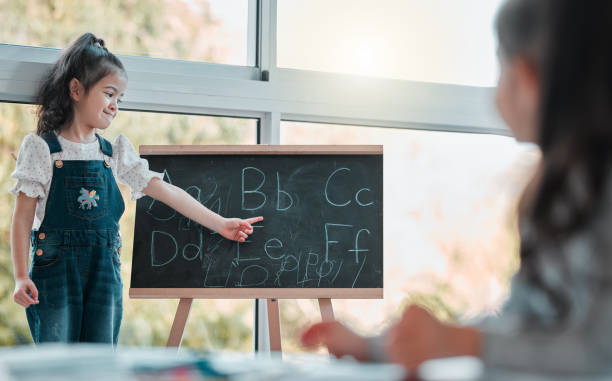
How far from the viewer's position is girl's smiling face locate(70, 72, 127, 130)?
2066 millimetres

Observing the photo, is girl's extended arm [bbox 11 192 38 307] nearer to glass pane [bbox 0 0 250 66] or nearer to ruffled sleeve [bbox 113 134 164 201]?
ruffled sleeve [bbox 113 134 164 201]

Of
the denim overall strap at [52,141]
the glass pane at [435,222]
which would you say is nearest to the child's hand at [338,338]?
the denim overall strap at [52,141]

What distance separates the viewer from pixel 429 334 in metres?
0.75

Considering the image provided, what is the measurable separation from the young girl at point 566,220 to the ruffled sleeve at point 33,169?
5.17ft

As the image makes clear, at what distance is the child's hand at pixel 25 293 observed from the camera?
6.29 ft

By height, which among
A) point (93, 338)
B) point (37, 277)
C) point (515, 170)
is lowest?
point (93, 338)

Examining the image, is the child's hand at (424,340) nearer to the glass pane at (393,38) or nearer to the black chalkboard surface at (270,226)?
the black chalkboard surface at (270,226)

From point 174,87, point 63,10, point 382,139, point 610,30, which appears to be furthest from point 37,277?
point 610,30

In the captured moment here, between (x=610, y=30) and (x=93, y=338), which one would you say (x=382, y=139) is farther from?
(x=610, y=30)

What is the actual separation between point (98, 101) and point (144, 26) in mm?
544

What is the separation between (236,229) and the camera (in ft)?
7.11

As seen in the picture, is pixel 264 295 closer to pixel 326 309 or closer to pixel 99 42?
pixel 326 309

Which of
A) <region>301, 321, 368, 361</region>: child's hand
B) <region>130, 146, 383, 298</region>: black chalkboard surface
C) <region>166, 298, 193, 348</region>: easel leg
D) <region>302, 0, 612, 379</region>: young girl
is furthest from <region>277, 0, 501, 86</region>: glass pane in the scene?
<region>302, 0, 612, 379</region>: young girl

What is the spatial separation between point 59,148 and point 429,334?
1.63 metres
